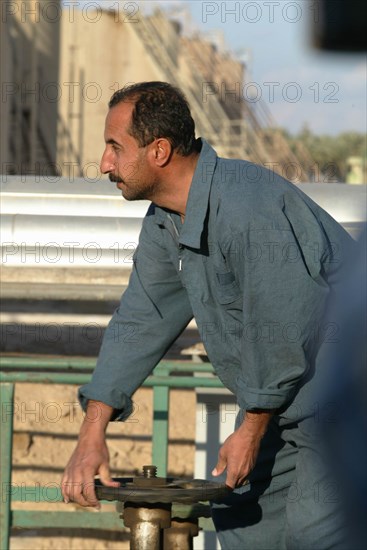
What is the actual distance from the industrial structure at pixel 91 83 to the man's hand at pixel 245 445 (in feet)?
38.5

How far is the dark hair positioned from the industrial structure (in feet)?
37.4

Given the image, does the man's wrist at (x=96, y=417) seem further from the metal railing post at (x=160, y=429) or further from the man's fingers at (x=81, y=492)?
the metal railing post at (x=160, y=429)

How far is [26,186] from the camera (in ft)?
15.2

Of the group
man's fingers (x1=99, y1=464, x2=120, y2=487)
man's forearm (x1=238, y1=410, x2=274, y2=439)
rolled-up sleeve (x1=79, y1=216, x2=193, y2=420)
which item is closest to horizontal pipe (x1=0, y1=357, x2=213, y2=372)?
rolled-up sleeve (x1=79, y1=216, x2=193, y2=420)

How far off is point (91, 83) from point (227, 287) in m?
14.8

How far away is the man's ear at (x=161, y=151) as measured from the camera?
2.82m

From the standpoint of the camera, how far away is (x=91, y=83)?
17.2 m

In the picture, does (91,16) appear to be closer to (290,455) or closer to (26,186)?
(26,186)

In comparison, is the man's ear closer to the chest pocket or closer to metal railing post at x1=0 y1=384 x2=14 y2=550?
the chest pocket

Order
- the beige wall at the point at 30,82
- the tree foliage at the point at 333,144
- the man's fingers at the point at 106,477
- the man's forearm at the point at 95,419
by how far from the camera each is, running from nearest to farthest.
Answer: the man's fingers at the point at 106,477 < the man's forearm at the point at 95,419 < the beige wall at the point at 30,82 < the tree foliage at the point at 333,144

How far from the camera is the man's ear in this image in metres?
2.82

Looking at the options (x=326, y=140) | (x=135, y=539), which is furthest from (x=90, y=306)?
(x=326, y=140)

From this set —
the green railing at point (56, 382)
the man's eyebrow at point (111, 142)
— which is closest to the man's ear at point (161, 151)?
the man's eyebrow at point (111, 142)

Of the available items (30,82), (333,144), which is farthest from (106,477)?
(333,144)
